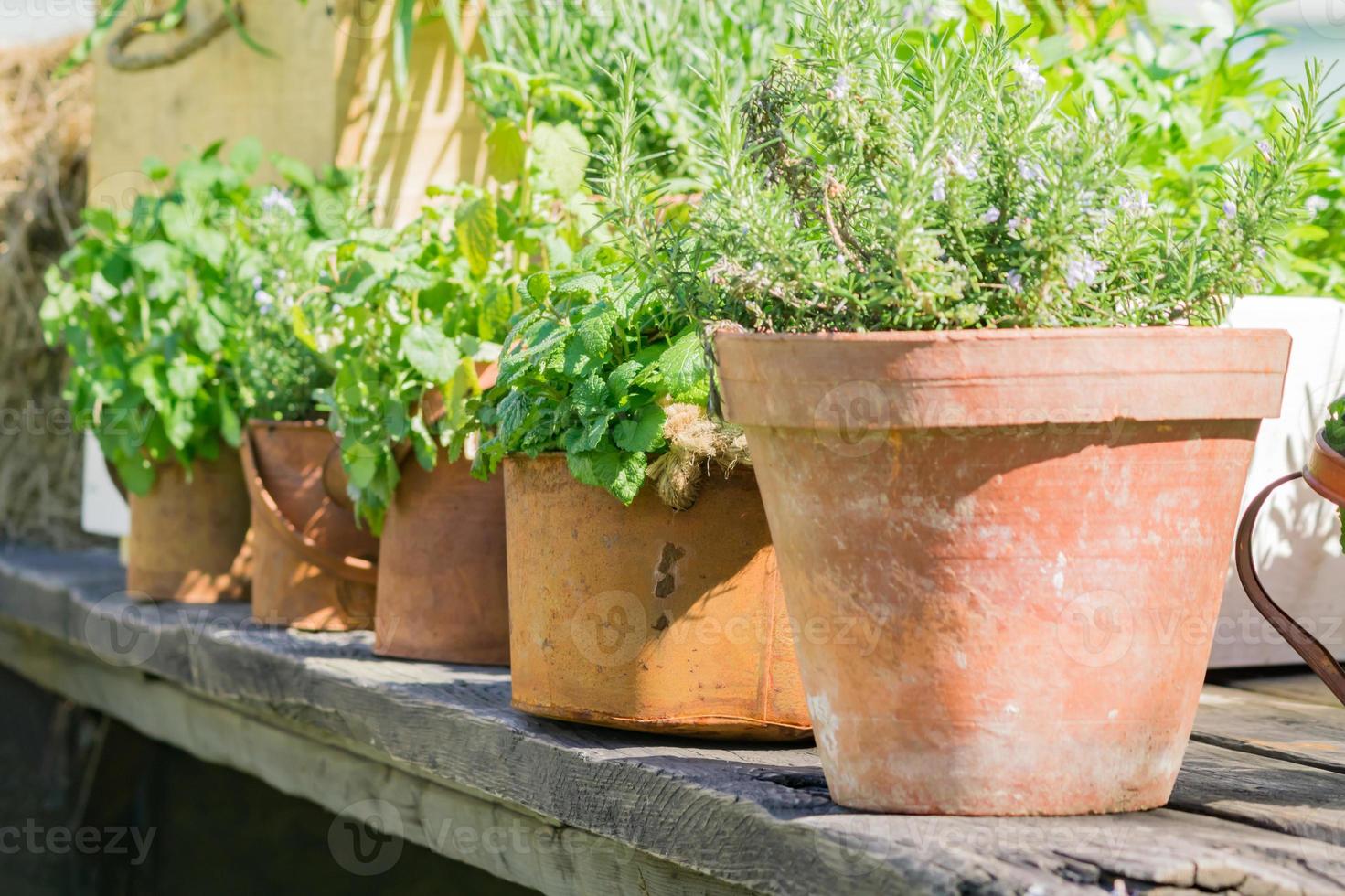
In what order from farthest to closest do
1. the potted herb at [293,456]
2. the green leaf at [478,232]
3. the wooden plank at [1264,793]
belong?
the potted herb at [293,456], the green leaf at [478,232], the wooden plank at [1264,793]

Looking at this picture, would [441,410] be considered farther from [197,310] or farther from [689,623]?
[197,310]

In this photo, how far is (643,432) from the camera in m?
1.38

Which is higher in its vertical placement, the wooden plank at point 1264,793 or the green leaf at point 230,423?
the green leaf at point 230,423

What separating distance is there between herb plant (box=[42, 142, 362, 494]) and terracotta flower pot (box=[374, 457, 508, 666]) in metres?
0.56

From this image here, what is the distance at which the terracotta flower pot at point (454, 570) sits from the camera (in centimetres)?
198

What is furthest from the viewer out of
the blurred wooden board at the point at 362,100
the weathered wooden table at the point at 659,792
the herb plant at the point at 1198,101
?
the blurred wooden board at the point at 362,100

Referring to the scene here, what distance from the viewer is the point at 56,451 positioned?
4.76m

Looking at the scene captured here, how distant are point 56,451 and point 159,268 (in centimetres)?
253

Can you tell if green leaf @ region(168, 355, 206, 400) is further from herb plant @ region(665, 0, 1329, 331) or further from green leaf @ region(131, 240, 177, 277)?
herb plant @ region(665, 0, 1329, 331)

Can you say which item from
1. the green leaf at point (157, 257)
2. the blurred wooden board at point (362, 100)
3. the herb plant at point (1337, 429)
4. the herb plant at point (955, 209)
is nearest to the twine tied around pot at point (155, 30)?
the blurred wooden board at point (362, 100)

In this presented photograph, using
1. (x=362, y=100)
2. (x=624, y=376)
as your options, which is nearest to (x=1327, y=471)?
(x=624, y=376)

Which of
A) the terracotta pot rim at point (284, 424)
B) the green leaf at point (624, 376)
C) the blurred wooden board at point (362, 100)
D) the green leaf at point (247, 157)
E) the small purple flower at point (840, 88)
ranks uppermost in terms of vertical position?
the blurred wooden board at point (362, 100)

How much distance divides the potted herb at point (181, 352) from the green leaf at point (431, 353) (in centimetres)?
65

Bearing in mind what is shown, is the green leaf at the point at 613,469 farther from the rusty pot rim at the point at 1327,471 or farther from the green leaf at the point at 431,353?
the rusty pot rim at the point at 1327,471
